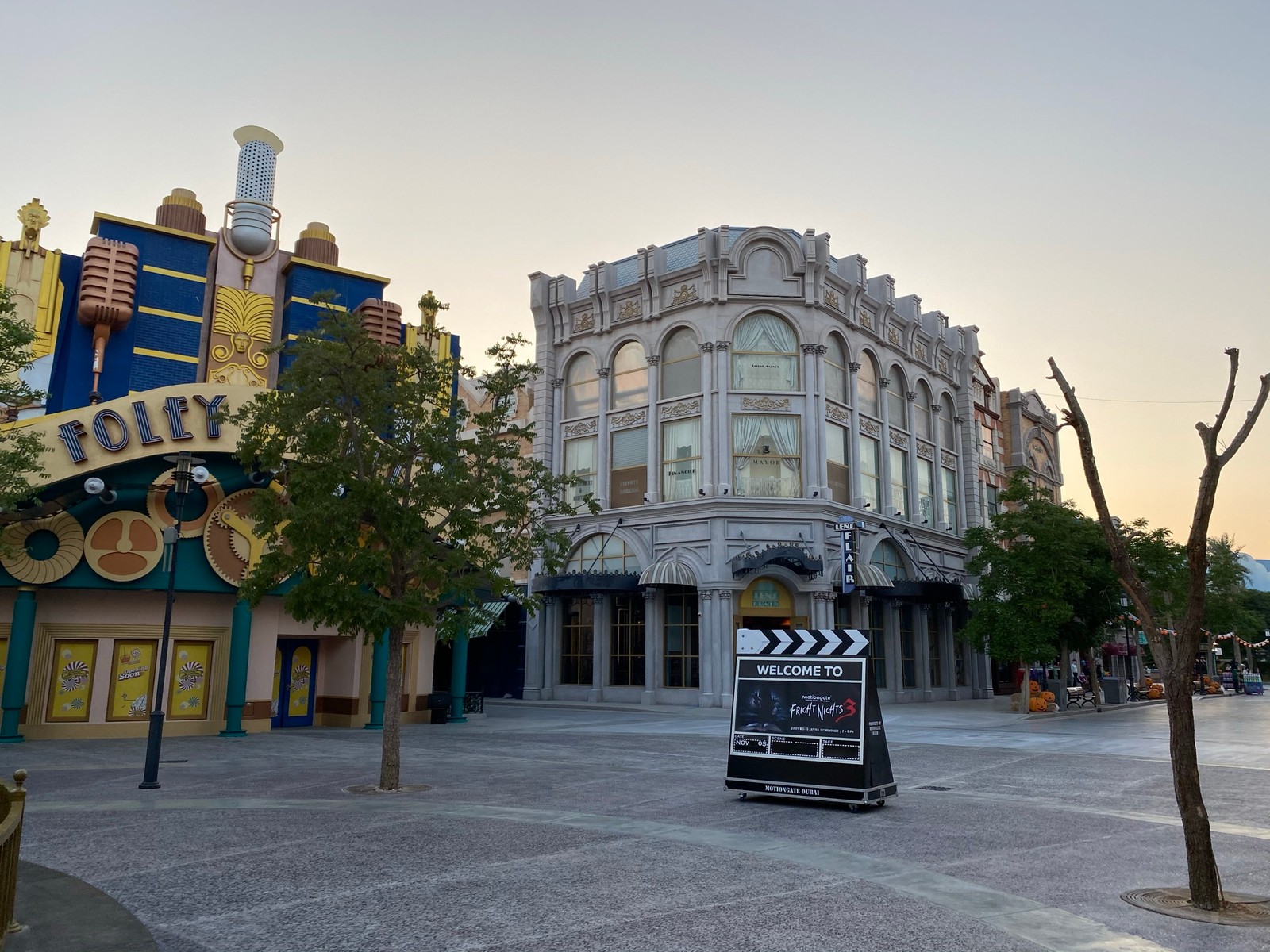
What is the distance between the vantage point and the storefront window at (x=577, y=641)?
4153 centimetres

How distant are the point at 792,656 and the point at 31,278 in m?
28.1

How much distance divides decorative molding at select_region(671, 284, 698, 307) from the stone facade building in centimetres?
10

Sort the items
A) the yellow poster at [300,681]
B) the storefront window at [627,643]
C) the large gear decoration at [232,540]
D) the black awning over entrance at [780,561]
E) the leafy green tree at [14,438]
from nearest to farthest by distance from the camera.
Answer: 1. the leafy green tree at [14,438]
2. the large gear decoration at [232,540]
3. the yellow poster at [300,681]
4. the black awning over entrance at [780,561]
5. the storefront window at [627,643]

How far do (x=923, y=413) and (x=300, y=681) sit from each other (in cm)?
3402

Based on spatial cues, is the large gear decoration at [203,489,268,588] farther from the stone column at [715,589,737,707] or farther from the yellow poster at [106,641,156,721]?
the stone column at [715,589,737,707]

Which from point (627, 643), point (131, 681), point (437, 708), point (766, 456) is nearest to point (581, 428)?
point (766, 456)

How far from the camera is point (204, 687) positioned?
77.6ft

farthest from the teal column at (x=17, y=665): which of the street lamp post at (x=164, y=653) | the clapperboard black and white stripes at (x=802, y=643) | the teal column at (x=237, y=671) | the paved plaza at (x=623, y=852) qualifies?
the clapperboard black and white stripes at (x=802, y=643)

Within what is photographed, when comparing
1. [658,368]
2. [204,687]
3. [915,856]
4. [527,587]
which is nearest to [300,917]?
[915,856]

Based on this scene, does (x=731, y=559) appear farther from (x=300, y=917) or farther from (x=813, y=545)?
(x=300, y=917)

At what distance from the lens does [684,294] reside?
133ft

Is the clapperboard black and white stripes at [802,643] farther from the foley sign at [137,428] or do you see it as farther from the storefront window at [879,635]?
the storefront window at [879,635]

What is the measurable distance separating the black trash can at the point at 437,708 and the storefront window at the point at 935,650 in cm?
2599

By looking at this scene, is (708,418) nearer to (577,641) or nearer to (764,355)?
(764,355)
